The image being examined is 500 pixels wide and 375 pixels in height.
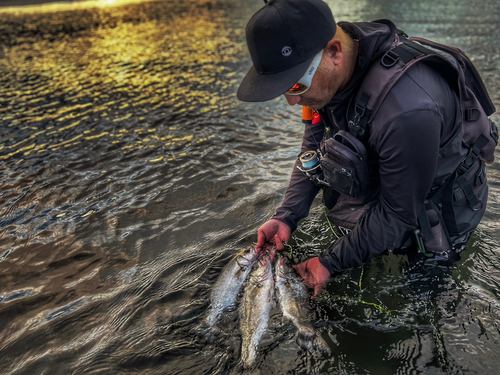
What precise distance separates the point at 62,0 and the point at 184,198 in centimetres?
4980

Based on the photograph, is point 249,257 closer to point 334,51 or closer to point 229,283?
point 229,283

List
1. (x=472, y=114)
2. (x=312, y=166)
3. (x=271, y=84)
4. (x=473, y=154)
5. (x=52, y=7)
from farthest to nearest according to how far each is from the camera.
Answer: (x=52, y=7) → (x=312, y=166) → (x=473, y=154) → (x=472, y=114) → (x=271, y=84)

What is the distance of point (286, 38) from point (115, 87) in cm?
1175

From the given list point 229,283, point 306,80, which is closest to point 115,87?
point 229,283

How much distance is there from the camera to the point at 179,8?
35.3 metres

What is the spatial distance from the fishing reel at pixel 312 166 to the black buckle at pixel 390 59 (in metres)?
1.32

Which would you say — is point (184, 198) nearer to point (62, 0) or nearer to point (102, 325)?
point (102, 325)

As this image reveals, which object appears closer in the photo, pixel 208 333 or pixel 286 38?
pixel 286 38

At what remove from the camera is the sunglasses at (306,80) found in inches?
120

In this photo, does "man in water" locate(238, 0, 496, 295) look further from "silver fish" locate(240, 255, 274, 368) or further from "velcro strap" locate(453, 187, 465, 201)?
"silver fish" locate(240, 255, 274, 368)

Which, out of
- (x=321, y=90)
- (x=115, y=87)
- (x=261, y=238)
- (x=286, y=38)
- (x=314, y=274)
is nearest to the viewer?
(x=286, y=38)

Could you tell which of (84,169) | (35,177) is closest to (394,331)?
(84,169)

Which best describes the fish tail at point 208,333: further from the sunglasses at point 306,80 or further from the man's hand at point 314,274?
the sunglasses at point 306,80

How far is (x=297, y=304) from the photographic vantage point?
410 cm
